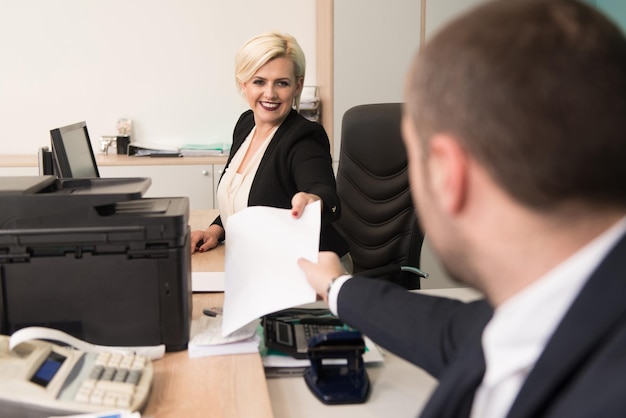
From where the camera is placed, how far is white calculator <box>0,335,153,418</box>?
104 centimetres

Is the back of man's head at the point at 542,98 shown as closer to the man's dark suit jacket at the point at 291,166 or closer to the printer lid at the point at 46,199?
the printer lid at the point at 46,199

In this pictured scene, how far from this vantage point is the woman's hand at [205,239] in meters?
2.12

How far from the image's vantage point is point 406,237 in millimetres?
2561

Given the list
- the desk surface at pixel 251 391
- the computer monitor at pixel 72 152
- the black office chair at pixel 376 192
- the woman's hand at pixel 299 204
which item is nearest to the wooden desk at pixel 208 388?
the desk surface at pixel 251 391

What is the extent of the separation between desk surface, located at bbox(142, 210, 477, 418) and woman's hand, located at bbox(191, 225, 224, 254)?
81 cm

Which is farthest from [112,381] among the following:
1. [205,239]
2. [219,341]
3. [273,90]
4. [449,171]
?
[273,90]

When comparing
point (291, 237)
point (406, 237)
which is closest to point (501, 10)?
point (291, 237)

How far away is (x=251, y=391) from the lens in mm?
1198

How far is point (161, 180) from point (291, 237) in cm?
228

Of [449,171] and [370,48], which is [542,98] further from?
[370,48]

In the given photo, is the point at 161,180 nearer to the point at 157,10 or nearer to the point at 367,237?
the point at 157,10

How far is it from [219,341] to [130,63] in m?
2.90

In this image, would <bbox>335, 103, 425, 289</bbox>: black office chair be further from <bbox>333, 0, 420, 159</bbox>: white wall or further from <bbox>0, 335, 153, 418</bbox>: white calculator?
<bbox>0, 335, 153, 418</bbox>: white calculator

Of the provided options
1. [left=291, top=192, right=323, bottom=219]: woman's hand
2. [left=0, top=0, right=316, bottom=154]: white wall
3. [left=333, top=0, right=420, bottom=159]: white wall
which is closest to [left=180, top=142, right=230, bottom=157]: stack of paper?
[left=0, top=0, right=316, bottom=154]: white wall
